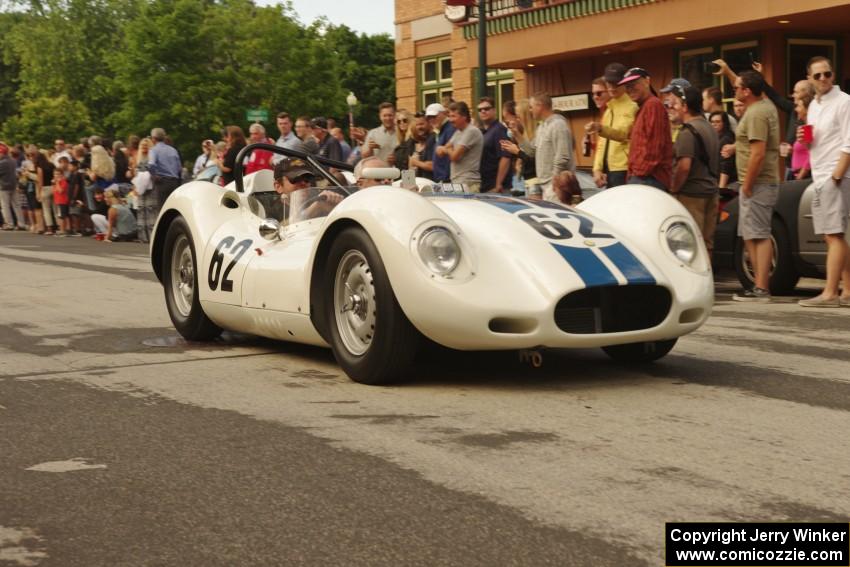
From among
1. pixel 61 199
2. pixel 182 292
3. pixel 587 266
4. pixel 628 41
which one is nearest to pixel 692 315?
pixel 587 266

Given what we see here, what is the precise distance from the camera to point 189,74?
227ft

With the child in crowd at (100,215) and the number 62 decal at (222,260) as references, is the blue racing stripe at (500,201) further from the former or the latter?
the child in crowd at (100,215)

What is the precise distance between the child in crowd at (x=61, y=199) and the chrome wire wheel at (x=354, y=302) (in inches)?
761

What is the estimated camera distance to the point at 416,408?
18.7 feet

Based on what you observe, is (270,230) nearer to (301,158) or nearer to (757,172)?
(301,158)

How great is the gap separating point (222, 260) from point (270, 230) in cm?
48

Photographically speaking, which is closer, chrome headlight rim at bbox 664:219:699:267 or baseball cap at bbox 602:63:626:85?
chrome headlight rim at bbox 664:219:699:267

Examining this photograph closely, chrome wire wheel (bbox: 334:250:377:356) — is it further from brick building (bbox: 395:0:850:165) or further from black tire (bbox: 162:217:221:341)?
brick building (bbox: 395:0:850:165)

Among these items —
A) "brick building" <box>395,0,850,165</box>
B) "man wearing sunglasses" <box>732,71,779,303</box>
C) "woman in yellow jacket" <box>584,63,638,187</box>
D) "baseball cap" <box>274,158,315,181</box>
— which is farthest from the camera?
"brick building" <box>395,0,850,165</box>

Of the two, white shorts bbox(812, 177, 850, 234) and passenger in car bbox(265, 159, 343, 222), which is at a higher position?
passenger in car bbox(265, 159, 343, 222)

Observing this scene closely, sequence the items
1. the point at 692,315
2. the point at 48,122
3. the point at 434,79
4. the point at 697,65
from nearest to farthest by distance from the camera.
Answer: the point at 692,315, the point at 697,65, the point at 434,79, the point at 48,122

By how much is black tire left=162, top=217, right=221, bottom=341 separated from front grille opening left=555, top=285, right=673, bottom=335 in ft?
9.66

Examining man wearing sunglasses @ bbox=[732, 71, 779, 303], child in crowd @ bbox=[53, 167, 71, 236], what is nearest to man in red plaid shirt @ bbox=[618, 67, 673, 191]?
man wearing sunglasses @ bbox=[732, 71, 779, 303]

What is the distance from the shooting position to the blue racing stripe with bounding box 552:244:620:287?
19.8ft
